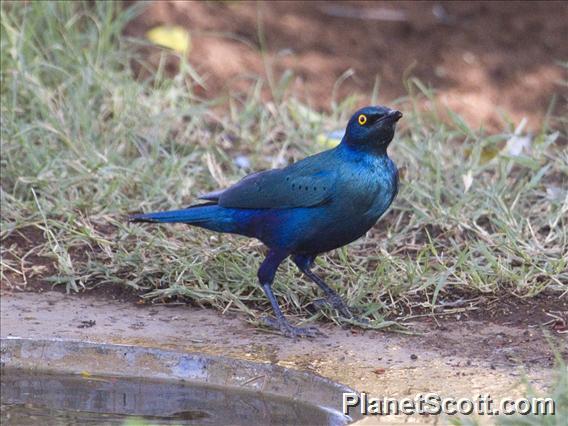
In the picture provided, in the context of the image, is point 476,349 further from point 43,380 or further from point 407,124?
point 407,124

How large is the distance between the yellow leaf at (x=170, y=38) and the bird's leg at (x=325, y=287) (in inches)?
102

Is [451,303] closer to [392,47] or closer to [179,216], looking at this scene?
[179,216]

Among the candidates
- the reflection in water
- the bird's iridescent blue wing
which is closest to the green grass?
the bird's iridescent blue wing

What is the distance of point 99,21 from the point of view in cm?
657

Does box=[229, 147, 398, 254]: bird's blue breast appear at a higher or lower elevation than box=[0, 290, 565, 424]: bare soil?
higher

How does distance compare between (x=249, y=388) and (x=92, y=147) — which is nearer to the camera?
(x=249, y=388)

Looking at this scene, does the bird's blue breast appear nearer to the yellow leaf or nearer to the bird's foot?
the bird's foot

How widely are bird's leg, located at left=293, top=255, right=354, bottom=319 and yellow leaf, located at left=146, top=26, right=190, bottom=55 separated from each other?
2602 millimetres

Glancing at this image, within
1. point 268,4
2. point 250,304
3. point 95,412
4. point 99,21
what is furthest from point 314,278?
point 268,4

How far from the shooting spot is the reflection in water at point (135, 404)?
11.7 feet

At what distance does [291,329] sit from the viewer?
4.06 meters

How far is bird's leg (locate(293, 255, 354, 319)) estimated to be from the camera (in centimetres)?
425

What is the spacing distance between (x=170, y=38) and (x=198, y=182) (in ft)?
5.17

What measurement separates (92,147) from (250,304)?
1.47m
